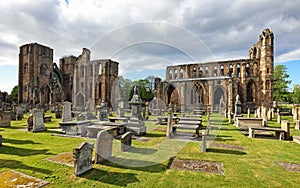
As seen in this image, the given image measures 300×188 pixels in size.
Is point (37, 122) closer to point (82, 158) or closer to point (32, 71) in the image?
point (82, 158)

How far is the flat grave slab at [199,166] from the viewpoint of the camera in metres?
4.75

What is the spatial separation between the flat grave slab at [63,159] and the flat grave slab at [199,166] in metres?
3.22

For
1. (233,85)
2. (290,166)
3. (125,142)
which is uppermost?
(233,85)

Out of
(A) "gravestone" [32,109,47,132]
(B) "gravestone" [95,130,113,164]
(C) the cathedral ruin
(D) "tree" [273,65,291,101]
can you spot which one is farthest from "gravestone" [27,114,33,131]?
(D) "tree" [273,65,291,101]

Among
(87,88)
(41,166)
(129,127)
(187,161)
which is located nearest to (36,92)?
(87,88)

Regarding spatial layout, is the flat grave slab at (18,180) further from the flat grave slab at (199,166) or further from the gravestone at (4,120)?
the gravestone at (4,120)

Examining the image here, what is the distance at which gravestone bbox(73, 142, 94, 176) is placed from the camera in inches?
169

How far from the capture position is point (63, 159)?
5.36m

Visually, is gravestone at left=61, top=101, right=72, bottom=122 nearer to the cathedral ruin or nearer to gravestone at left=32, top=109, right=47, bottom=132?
gravestone at left=32, top=109, right=47, bottom=132

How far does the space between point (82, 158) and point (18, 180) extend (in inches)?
58.8

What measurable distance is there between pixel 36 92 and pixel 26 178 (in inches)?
Answer: 1448

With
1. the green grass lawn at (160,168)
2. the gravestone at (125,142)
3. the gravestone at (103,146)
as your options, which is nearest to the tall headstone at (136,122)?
the green grass lawn at (160,168)

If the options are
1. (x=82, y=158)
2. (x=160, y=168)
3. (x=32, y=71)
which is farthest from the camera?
(x=32, y=71)

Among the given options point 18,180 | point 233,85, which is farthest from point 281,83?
point 18,180
